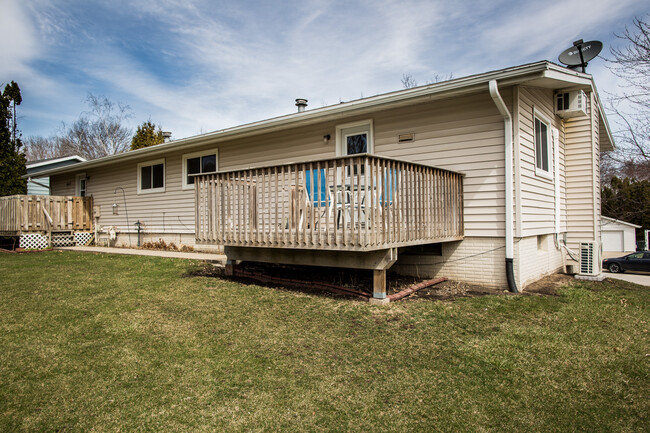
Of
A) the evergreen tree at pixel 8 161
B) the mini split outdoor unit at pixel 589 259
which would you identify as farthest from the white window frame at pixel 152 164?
the mini split outdoor unit at pixel 589 259

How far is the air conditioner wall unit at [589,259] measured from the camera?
7602mm

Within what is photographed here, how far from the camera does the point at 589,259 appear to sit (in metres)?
7.67

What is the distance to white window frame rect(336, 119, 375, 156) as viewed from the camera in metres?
7.45

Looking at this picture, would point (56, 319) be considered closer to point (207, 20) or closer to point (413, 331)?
point (413, 331)

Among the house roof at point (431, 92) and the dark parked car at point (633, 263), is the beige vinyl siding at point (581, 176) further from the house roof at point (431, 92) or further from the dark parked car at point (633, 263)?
the dark parked car at point (633, 263)

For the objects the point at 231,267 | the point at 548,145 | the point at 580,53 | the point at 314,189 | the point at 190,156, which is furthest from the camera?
the point at 190,156

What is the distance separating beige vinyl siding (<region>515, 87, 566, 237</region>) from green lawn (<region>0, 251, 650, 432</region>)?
57.6 inches

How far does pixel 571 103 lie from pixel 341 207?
5.72m

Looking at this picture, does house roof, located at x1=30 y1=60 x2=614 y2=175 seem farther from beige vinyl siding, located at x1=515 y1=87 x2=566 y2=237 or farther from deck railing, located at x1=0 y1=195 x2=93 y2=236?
deck railing, located at x1=0 y1=195 x2=93 y2=236

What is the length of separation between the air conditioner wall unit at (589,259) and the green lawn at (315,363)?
6.84ft

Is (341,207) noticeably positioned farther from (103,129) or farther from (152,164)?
(103,129)

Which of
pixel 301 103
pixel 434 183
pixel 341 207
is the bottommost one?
pixel 341 207

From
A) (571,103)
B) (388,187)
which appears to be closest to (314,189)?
(388,187)

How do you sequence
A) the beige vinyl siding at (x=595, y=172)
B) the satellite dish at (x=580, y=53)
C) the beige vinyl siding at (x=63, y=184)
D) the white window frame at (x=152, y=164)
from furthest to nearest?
the beige vinyl siding at (x=63, y=184)
the white window frame at (x=152, y=164)
the beige vinyl siding at (x=595, y=172)
the satellite dish at (x=580, y=53)
